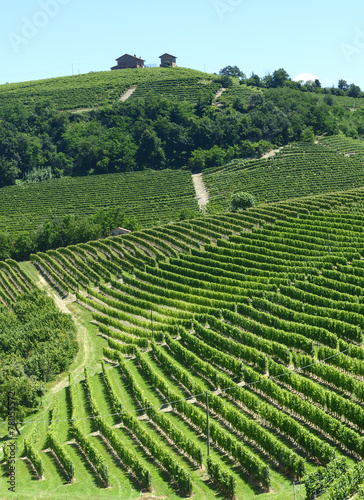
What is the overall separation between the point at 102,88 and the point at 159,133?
37.4 meters

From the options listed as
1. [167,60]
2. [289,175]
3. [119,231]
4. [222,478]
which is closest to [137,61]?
[167,60]

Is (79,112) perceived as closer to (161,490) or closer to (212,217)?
(212,217)

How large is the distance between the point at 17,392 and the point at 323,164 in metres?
73.4

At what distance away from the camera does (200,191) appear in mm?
100125

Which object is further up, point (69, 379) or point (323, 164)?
point (323, 164)

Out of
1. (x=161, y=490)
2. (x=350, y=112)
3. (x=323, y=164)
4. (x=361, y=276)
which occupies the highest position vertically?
(x=350, y=112)

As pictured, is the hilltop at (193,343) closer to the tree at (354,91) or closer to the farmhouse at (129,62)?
the tree at (354,91)

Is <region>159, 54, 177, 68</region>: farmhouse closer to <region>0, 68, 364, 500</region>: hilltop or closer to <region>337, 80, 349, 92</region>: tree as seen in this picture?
<region>337, 80, 349, 92</region>: tree

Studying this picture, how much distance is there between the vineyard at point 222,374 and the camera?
25.6 meters

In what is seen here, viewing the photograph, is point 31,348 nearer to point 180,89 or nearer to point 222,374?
point 222,374

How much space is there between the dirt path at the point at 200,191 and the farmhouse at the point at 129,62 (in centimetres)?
7814

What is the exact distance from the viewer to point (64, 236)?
76.9 m

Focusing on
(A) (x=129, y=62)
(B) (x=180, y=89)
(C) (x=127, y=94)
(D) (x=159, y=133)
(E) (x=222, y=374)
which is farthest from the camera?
(A) (x=129, y=62)

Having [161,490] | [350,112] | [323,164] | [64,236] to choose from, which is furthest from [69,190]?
[161,490]
